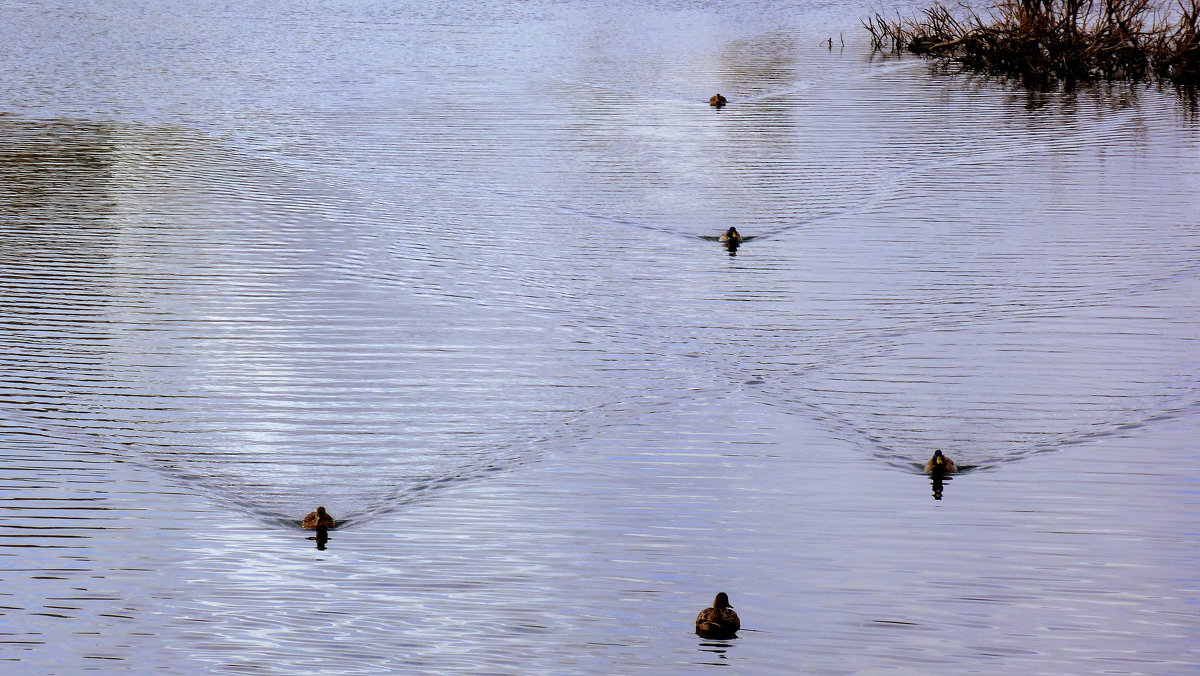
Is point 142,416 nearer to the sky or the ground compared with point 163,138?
nearer to the ground

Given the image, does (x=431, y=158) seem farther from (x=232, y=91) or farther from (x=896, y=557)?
(x=896, y=557)

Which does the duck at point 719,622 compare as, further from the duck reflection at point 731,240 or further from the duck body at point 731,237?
the duck body at point 731,237

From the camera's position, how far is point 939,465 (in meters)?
6.48

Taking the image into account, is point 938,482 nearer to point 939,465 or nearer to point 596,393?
point 939,465

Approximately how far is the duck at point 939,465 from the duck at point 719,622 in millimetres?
1725

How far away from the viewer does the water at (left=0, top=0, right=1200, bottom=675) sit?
5.32m

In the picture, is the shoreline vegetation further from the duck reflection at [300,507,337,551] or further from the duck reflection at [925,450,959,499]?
the duck reflection at [300,507,337,551]

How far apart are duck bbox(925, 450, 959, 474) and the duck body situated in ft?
13.1

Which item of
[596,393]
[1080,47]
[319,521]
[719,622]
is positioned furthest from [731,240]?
[1080,47]

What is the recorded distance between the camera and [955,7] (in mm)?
25859

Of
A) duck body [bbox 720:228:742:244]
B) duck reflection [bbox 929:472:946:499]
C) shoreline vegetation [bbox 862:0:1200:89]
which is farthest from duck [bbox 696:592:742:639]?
shoreline vegetation [bbox 862:0:1200:89]

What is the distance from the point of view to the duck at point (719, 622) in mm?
5133

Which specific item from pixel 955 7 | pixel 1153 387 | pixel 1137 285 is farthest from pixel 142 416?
pixel 955 7

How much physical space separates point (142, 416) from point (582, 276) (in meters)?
3.31
